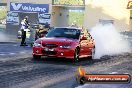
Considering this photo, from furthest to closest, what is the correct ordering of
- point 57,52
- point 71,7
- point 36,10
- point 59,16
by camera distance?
point 59,16 → point 71,7 → point 36,10 → point 57,52

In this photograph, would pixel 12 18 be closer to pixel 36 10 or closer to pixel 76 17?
pixel 36 10

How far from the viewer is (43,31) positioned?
95.1ft

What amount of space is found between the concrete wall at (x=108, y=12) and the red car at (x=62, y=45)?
33.5 metres

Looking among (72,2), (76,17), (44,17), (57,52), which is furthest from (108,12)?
(57,52)

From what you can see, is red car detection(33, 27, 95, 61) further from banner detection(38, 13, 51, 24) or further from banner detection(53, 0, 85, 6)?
banner detection(38, 13, 51, 24)

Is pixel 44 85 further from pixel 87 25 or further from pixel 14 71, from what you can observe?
pixel 87 25

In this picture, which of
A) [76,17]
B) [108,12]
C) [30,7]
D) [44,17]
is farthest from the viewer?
[76,17]

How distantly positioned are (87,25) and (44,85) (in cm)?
4402

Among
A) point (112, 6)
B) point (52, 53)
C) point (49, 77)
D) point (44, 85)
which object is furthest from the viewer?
point (112, 6)

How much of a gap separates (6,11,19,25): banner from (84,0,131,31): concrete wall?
28.1 ft

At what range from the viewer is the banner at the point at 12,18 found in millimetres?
52906

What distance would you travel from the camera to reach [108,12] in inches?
2000

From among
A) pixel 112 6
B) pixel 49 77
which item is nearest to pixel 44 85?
pixel 49 77

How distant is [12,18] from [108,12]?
12.0 meters
